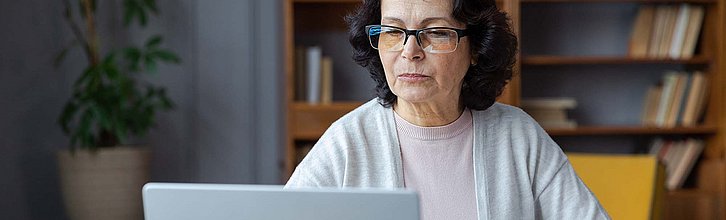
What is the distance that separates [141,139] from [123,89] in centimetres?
49

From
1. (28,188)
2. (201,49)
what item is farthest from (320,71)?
(28,188)

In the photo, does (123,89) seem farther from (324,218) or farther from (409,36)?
(324,218)

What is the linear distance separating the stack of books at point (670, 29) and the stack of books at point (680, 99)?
0.33 feet

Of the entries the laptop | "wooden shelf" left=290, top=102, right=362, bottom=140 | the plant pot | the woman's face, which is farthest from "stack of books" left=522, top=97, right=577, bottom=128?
the laptop

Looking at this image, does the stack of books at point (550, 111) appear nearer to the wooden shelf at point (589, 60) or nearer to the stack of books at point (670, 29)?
the wooden shelf at point (589, 60)

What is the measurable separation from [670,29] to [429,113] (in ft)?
9.99

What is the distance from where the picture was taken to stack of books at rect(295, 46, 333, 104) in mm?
4418

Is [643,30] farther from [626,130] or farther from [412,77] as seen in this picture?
[412,77]

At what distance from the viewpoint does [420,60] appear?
1627mm

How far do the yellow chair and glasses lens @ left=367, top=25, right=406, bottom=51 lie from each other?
3.02 ft

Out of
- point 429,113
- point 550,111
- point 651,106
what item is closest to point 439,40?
point 429,113

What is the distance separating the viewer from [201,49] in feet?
15.3

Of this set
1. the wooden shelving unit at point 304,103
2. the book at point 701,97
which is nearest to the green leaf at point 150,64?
the wooden shelving unit at point 304,103

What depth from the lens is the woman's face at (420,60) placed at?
1.63m
